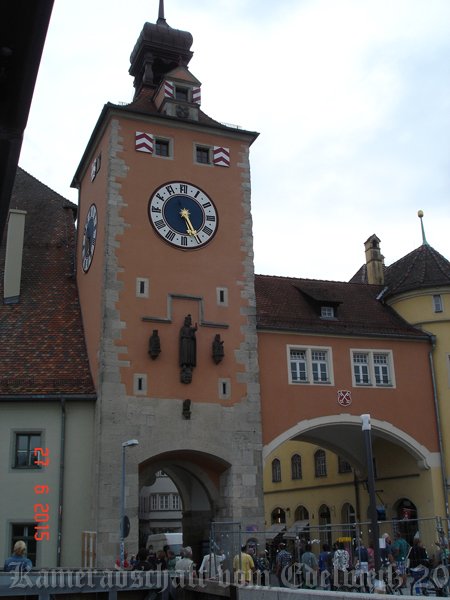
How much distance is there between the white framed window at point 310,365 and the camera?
81.8ft

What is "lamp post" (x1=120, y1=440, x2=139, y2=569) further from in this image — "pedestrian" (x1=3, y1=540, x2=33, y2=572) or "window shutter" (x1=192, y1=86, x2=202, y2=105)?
"window shutter" (x1=192, y1=86, x2=202, y2=105)

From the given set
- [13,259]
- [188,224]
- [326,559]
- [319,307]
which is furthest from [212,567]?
[13,259]

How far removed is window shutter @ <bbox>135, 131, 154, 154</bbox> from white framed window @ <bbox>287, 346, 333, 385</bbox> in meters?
8.19

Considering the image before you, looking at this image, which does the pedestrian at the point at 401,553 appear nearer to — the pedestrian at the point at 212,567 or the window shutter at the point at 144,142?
the pedestrian at the point at 212,567

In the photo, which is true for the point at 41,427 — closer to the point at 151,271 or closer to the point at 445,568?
the point at 151,271

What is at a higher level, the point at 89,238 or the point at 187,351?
the point at 89,238

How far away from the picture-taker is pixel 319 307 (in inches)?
1075

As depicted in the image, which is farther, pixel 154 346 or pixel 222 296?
pixel 222 296

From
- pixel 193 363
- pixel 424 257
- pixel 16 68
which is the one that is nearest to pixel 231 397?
pixel 193 363

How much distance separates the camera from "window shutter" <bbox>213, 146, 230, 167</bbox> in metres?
25.8

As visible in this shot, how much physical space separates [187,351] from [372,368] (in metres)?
7.38

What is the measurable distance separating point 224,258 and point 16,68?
2214 centimetres

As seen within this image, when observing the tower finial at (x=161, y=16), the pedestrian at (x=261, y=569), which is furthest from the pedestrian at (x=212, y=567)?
the tower finial at (x=161, y=16)

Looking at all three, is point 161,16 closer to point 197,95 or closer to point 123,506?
point 197,95
